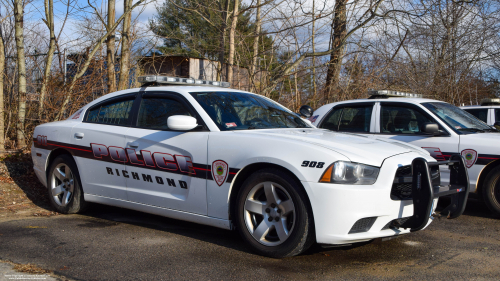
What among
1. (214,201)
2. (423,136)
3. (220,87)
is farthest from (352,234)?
(423,136)

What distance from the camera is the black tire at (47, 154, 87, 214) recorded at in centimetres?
571

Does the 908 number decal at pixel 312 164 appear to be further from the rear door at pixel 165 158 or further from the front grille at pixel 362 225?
the rear door at pixel 165 158

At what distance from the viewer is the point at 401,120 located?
6.88 meters

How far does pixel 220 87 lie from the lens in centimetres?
553

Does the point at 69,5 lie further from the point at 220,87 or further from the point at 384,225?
the point at 384,225

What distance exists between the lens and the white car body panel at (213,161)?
369 cm

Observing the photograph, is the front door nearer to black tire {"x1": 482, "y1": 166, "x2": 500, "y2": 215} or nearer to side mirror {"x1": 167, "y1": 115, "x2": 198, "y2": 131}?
black tire {"x1": 482, "y1": 166, "x2": 500, "y2": 215}

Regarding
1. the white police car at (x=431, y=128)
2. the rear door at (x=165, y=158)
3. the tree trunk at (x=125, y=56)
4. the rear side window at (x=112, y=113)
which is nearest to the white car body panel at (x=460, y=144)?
the white police car at (x=431, y=128)

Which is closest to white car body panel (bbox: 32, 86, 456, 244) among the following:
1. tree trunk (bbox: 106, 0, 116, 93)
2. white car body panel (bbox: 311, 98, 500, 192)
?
white car body panel (bbox: 311, 98, 500, 192)

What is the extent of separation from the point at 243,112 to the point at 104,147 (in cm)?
167

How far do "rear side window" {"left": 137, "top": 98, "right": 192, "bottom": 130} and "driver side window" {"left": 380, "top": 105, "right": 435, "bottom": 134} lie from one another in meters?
3.42

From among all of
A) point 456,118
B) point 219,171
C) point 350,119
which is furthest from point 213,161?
point 456,118

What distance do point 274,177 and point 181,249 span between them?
1129 millimetres

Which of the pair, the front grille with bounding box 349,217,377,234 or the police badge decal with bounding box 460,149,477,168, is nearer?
the front grille with bounding box 349,217,377,234
